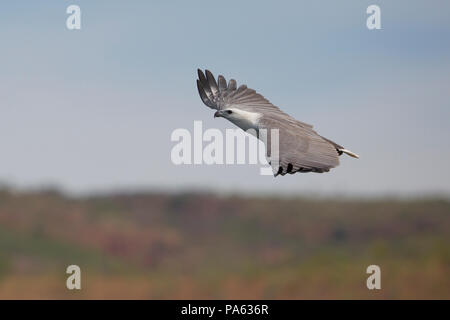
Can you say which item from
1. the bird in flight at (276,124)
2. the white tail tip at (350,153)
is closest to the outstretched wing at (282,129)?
the bird in flight at (276,124)

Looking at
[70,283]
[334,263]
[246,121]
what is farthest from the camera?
[334,263]

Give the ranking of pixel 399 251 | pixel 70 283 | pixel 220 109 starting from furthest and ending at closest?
pixel 399 251
pixel 70 283
pixel 220 109

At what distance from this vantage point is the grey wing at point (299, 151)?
11.5 meters

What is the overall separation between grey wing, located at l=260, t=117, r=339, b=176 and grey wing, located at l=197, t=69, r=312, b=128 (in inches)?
66.7

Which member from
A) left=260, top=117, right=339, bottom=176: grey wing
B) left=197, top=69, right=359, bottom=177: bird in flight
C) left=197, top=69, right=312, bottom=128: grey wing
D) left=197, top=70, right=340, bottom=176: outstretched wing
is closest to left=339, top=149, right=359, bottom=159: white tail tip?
left=197, top=69, right=359, bottom=177: bird in flight

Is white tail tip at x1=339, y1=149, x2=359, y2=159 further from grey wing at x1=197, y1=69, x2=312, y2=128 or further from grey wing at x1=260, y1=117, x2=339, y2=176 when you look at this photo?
grey wing at x1=197, y1=69, x2=312, y2=128

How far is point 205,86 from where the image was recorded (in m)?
15.8

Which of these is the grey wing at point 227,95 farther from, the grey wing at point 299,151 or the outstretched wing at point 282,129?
the grey wing at point 299,151

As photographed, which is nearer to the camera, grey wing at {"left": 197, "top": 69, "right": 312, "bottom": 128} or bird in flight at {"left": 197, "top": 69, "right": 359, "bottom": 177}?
bird in flight at {"left": 197, "top": 69, "right": 359, "bottom": 177}

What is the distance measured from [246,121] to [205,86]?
6.46 ft

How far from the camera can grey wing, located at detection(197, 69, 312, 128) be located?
49.9 ft
